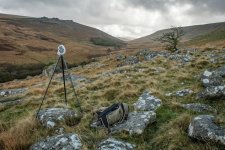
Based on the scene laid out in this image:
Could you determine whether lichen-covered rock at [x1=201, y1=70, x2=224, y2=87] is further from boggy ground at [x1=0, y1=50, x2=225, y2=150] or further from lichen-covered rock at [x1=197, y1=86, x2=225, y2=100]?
lichen-covered rock at [x1=197, y1=86, x2=225, y2=100]

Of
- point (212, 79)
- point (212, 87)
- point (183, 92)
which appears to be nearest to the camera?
point (212, 87)

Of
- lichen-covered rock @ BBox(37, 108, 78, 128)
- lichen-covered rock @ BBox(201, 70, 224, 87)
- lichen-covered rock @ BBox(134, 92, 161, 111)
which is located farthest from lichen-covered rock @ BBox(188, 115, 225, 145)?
lichen-covered rock @ BBox(201, 70, 224, 87)

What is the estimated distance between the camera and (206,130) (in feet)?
27.2

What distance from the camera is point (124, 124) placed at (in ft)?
34.0

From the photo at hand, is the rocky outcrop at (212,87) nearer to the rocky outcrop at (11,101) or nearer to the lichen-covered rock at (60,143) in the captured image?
the lichen-covered rock at (60,143)

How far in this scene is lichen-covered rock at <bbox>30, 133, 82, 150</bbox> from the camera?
8.95m

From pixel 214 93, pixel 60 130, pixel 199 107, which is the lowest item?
pixel 60 130

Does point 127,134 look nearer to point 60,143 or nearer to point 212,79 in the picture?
point 60,143

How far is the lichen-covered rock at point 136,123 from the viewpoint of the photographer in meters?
→ 9.88

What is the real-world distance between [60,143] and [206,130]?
439cm

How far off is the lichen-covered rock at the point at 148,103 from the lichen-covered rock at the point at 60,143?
3.67 m

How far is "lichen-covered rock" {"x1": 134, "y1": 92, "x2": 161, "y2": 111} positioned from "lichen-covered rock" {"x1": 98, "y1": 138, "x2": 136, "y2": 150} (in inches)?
121

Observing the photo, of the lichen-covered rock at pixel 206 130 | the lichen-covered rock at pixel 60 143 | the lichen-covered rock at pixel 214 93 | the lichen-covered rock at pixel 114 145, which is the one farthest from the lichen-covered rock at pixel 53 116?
the lichen-covered rock at pixel 214 93

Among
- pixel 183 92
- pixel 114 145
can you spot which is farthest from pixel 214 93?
pixel 114 145
